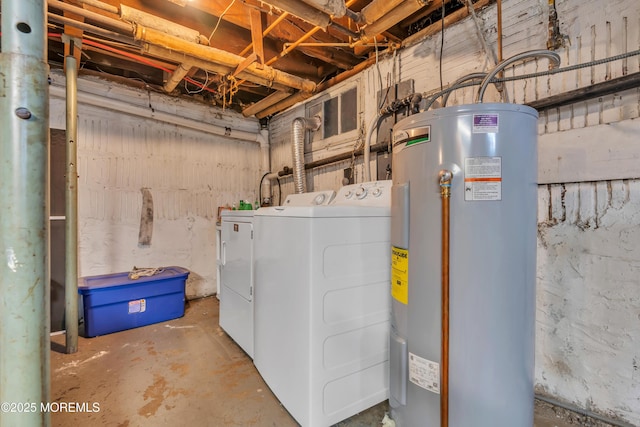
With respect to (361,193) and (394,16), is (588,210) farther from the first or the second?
(394,16)

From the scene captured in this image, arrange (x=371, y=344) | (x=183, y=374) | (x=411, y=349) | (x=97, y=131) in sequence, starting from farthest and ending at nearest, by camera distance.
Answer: (x=97, y=131), (x=183, y=374), (x=371, y=344), (x=411, y=349)

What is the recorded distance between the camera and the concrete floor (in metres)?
1.43

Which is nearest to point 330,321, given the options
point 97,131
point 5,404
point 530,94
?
point 5,404

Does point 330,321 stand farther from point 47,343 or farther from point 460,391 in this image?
point 47,343

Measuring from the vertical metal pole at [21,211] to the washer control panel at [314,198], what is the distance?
1620mm

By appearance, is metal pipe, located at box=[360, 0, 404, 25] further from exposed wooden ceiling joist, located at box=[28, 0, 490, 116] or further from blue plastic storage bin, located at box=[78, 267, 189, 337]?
blue plastic storage bin, located at box=[78, 267, 189, 337]

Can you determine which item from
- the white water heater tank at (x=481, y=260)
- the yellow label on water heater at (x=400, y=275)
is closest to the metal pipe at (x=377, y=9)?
the white water heater tank at (x=481, y=260)

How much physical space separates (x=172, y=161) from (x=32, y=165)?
→ 2647 mm

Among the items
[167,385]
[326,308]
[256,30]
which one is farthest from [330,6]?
[167,385]

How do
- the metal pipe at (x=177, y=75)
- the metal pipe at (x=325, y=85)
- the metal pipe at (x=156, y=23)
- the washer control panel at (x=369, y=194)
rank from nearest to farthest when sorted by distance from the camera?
1. the washer control panel at (x=369, y=194)
2. the metal pipe at (x=156, y=23)
3. the metal pipe at (x=177, y=75)
4. the metal pipe at (x=325, y=85)

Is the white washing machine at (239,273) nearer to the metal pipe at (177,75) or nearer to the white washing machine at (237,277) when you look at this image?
the white washing machine at (237,277)

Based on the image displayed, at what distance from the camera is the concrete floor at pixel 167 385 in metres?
1.43

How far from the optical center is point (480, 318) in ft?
3.56

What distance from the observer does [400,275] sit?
1.29m
